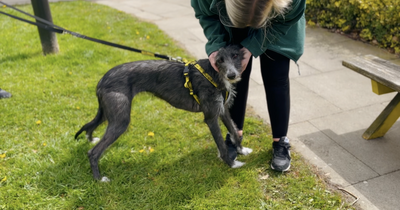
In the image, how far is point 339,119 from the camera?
4.19m

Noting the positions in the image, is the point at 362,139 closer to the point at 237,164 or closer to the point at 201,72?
the point at 237,164

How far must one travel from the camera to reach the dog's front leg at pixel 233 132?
353 cm

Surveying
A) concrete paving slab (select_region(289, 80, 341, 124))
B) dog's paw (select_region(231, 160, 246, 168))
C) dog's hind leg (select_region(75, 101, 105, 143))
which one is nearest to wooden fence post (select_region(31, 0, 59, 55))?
dog's hind leg (select_region(75, 101, 105, 143))

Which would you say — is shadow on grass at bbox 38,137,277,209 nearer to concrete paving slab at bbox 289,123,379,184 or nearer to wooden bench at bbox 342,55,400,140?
concrete paving slab at bbox 289,123,379,184

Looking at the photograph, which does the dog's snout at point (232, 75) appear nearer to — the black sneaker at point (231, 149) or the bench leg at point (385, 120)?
the black sneaker at point (231, 149)

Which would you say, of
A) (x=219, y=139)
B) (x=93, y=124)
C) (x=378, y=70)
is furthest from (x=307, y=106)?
(x=93, y=124)

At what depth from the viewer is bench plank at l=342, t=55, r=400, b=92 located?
313 cm

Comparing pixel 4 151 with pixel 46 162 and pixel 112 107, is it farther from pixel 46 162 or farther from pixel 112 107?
pixel 112 107

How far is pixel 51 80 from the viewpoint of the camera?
5449 mm

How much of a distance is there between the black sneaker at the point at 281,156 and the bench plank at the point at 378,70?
1069 millimetres

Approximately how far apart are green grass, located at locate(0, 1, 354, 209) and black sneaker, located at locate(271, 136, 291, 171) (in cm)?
9

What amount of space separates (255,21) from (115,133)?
172 centimetres

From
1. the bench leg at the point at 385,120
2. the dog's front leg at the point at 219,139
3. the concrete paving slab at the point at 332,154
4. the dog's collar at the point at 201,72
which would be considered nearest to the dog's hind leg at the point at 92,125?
the dog's collar at the point at 201,72

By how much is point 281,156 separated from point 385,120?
1274mm
